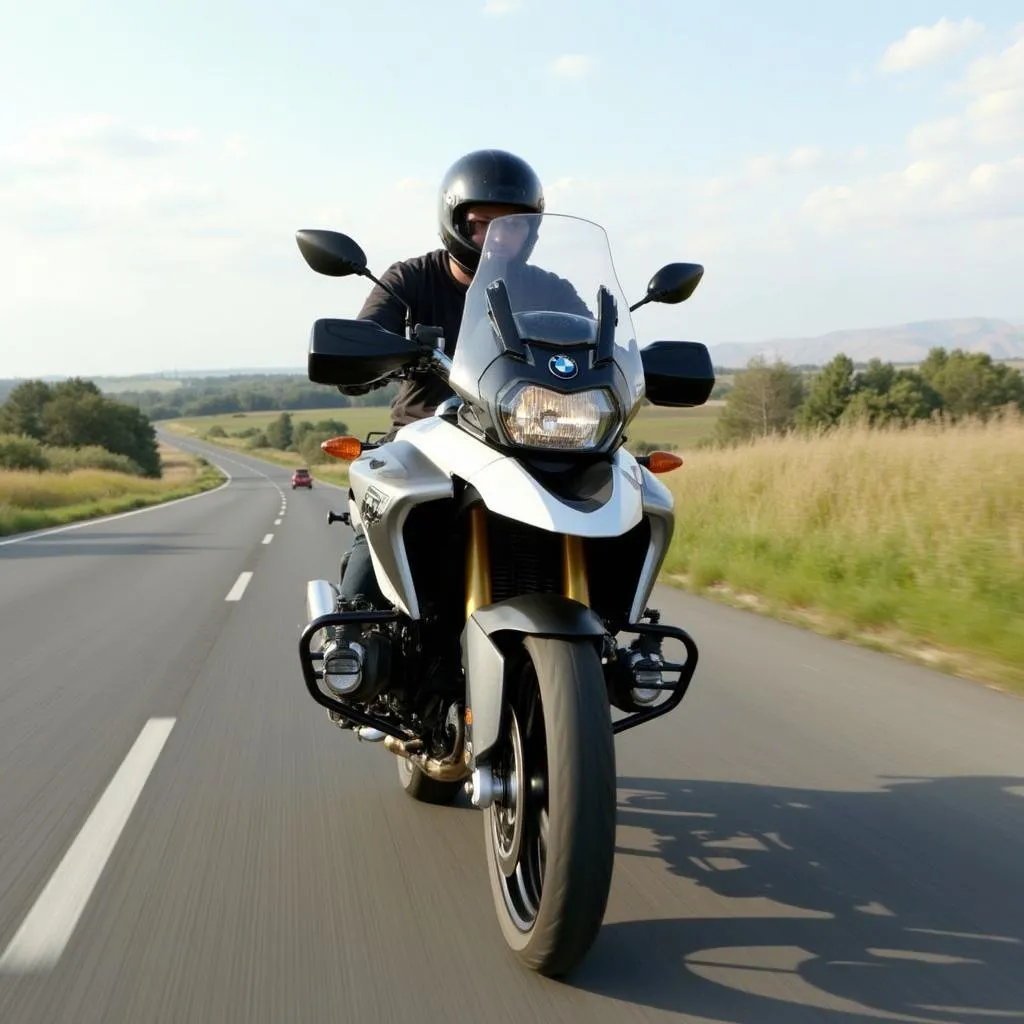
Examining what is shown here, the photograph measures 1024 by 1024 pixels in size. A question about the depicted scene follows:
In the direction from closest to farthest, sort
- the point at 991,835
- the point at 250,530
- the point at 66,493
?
1. the point at 991,835
2. the point at 250,530
3. the point at 66,493

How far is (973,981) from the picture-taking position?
2680 millimetres

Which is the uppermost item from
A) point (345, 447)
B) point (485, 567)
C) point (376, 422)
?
point (345, 447)

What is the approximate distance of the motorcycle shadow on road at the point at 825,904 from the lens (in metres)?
2.62

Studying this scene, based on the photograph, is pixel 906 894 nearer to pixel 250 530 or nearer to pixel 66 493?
pixel 250 530

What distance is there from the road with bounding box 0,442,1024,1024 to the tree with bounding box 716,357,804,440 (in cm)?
4887

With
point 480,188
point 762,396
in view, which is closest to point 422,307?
point 480,188

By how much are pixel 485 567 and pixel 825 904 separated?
4.42 feet

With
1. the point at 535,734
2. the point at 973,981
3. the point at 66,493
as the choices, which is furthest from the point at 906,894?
the point at 66,493

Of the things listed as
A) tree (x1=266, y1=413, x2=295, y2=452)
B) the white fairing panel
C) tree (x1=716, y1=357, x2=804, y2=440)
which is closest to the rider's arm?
the white fairing panel

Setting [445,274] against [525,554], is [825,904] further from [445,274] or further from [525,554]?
[445,274]

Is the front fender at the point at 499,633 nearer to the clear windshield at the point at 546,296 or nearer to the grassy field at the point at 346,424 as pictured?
the clear windshield at the point at 546,296

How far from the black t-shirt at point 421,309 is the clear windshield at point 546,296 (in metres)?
0.50

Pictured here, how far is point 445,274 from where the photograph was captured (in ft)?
13.4

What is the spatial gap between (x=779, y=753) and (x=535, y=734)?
2.38 metres
